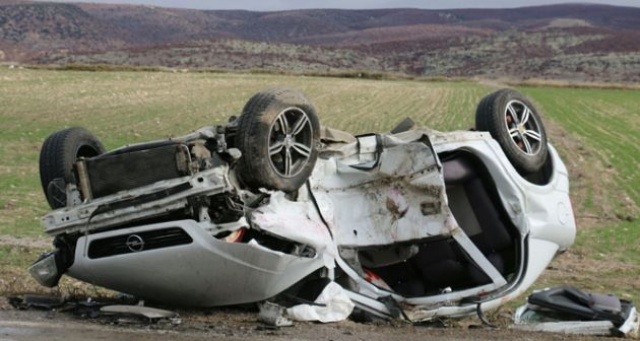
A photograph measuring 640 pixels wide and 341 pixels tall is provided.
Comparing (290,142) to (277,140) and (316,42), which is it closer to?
(277,140)

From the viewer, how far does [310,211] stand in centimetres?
589

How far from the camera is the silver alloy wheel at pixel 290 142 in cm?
568

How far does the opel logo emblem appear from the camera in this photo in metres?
5.20

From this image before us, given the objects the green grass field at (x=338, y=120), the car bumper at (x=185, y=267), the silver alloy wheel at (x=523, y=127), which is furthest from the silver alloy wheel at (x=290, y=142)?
the green grass field at (x=338, y=120)

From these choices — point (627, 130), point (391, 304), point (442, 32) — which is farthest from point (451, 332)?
point (442, 32)

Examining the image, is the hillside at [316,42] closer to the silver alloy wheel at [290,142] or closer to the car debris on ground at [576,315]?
the car debris on ground at [576,315]

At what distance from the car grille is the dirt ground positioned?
0.41 metres

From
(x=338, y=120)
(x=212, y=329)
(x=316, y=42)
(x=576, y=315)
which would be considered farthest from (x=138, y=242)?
(x=316, y=42)

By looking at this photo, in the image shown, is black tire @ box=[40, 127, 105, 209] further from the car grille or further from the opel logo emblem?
the opel logo emblem

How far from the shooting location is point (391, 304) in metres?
6.08

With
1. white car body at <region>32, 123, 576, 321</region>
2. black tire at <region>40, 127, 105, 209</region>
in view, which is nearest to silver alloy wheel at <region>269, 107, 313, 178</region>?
white car body at <region>32, 123, 576, 321</region>

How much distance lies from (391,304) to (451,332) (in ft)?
1.67

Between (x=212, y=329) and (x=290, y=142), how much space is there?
122 cm

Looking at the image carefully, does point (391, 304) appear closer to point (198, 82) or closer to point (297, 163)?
point (297, 163)
